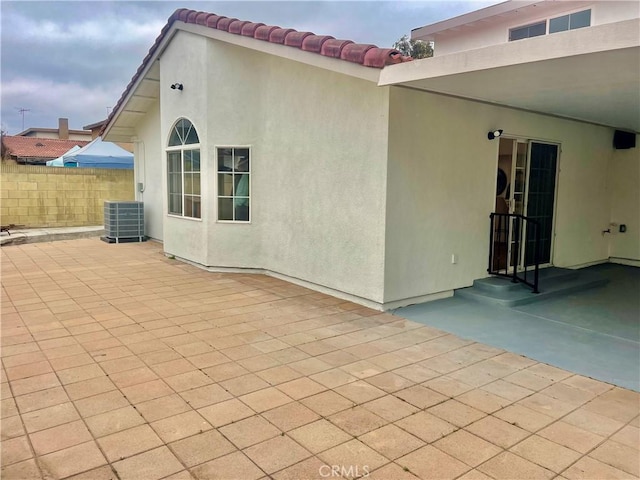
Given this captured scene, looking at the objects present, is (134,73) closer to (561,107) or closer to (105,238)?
(105,238)

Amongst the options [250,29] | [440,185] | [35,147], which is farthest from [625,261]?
[35,147]

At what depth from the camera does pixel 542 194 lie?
8445mm

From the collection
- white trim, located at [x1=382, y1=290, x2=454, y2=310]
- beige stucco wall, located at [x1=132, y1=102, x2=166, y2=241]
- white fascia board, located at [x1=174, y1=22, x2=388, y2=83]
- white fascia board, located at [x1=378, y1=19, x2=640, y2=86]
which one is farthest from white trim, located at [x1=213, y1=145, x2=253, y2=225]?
beige stucco wall, located at [x1=132, y1=102, x2=166, y2=241]

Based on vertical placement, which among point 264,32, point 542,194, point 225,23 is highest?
point 225,23

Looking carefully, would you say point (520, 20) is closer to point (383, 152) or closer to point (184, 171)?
point (383, 152)

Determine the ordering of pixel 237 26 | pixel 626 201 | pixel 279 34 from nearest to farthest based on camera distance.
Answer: pixel 279 34 < pixel 237 26 < pixel 626 201

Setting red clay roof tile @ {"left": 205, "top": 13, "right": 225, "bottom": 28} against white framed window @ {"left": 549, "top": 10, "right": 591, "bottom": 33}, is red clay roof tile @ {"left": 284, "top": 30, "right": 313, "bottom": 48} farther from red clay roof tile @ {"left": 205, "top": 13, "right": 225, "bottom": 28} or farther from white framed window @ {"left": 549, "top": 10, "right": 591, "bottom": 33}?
white framed window @ {"left": 549, "top": 10, "right": 591, "bottom": 33}

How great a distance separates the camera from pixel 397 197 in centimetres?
624

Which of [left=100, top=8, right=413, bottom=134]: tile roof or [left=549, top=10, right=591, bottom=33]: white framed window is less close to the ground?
[left=549, top=10, right=591, bottom=33]: white framed window

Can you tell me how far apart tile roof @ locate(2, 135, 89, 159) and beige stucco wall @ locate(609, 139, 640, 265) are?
97.7 ft

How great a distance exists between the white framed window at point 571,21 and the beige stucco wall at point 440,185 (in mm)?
6233

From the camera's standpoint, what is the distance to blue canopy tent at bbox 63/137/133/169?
1745cm

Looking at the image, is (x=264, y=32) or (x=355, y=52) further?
(x=264, y=32)

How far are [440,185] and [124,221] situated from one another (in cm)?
967
